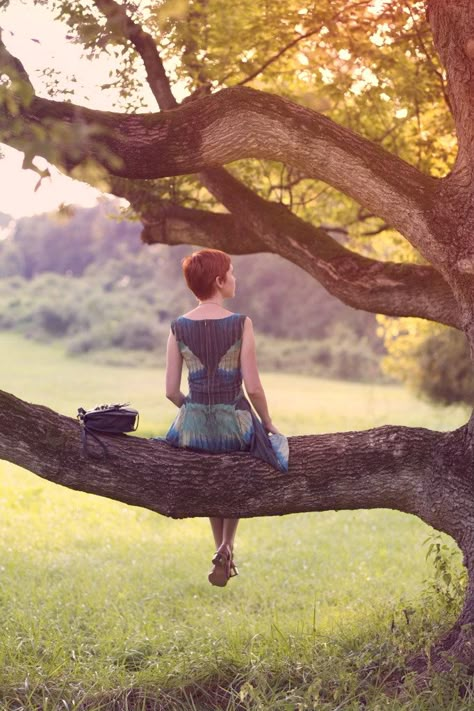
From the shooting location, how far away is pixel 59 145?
542 cm

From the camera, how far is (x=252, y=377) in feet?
20.3

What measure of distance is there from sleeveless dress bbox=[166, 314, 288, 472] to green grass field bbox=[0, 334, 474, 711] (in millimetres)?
1377

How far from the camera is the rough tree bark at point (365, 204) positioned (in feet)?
18.5

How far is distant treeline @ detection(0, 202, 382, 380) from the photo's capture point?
5444 centimetres

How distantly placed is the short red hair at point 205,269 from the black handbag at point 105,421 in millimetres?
942

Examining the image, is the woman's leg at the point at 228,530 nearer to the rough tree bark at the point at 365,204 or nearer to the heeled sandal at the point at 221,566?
the heeled sandal at the point at 221,566

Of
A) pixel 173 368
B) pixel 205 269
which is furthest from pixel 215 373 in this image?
pixel 205 269

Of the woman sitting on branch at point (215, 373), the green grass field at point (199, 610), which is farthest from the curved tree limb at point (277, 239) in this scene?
the green grass field at point (199, 610)

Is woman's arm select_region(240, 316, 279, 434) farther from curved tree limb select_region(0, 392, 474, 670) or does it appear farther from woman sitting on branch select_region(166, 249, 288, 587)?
curved tree limb select_region(0, 392, 474, 670)

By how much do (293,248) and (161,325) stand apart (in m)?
53.2

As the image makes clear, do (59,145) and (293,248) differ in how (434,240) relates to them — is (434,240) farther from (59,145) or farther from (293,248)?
(59,145)

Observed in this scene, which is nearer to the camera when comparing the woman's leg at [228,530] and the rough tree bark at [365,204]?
the rough tree bark at [365,204]

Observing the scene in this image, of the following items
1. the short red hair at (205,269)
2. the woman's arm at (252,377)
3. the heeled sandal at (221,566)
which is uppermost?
the short red hair at (205,269)

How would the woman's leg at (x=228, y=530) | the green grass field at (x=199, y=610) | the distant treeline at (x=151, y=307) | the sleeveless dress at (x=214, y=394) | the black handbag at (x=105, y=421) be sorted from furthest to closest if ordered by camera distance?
the distant treeline at (x=151, y=307) → the woman's leg at (x=228, y=530) → the sleeveless dress at (x=214, y=394) → the green grass field at (x=199, y=610) → the black handbag at (x=105, y=421)
